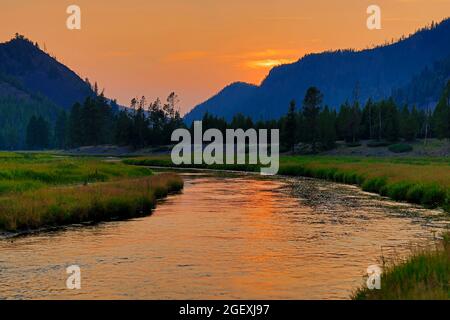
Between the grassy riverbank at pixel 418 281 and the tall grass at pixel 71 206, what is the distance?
67.0ft

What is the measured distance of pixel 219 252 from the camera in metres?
26.3

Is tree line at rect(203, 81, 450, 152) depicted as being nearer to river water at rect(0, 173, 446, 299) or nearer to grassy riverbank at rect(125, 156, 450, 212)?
grassy riverbank at rect(125, 156, 450, 212)

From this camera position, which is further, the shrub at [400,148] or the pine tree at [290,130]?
the pine tree at [290,130]

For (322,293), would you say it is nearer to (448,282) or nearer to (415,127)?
(448,282)

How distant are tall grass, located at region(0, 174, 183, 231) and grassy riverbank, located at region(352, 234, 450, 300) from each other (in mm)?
20419

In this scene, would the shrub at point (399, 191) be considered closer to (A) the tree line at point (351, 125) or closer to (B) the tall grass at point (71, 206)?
(B) the tall grass at point (71, 206)

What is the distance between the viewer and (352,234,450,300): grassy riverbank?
15.2 metres

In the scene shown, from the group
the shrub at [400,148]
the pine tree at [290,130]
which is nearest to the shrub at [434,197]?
the shrub at [400,148]

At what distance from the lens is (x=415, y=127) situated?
148250mm

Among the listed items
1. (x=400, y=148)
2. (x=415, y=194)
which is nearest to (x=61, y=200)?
(x=415, y=194)

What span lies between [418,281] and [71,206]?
2427cm

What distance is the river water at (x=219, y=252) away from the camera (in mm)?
20125

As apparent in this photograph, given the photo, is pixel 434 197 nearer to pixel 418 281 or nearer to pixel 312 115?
pixel 418 281

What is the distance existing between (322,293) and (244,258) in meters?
6.11
